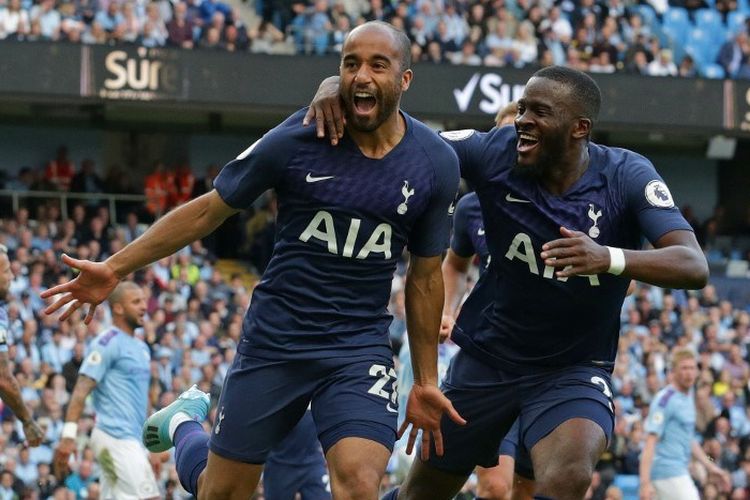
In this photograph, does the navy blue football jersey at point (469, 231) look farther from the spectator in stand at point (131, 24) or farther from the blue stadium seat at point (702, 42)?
the blue stadium seat at point (702, 42)

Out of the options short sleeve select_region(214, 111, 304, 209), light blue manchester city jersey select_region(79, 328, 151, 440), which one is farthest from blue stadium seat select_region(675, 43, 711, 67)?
short sleeve select_region(214, 111, 304, 209)

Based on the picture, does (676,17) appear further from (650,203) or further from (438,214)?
(438,214)

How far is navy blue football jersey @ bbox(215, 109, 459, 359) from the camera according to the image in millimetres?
7000

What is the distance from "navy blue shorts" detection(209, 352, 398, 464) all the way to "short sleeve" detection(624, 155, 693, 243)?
132 centimetres

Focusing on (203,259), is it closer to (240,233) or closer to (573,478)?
(240,233)

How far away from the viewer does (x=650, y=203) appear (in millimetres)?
7266

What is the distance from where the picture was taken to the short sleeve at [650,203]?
23.5 ft

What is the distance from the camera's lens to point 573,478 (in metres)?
7.09

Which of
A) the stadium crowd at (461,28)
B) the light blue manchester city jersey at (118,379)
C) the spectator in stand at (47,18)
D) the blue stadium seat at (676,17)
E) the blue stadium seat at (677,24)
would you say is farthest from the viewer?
the blue stadium seat at (676,17)

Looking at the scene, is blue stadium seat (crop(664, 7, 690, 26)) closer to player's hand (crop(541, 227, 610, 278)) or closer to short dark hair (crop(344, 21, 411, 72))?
short dark hair (crop(344, 21, 411, 72))

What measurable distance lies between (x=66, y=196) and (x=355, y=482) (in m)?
16.9

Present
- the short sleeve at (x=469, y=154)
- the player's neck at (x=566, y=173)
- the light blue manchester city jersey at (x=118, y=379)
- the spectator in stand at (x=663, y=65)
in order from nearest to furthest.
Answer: the player's neck at (x=566, y=173) < the short sleeve at (x=469, y=154) < the light blue manchester city jersey at (x=118, y=379) < the spectator in stand at (x=663, y=65)

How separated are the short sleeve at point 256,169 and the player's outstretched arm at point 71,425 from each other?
4830mm

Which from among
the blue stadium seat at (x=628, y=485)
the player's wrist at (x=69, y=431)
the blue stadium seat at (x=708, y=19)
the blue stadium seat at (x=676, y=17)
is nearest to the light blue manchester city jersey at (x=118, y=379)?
the player's wrist at (x=69, y=431)
